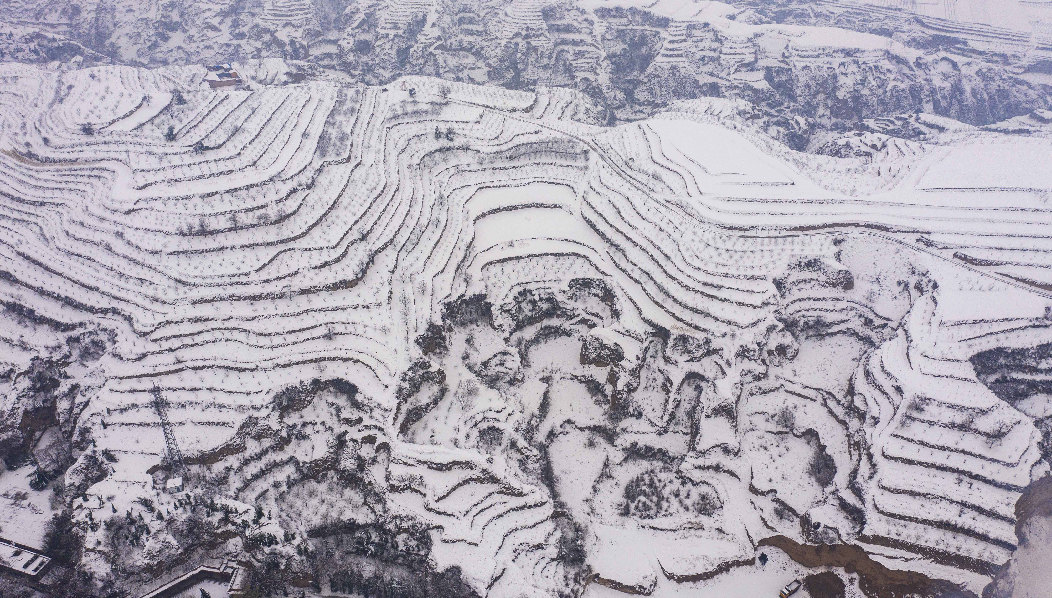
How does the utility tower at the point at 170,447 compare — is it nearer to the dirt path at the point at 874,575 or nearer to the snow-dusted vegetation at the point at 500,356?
the snow-dusted vegetation at the point at 500,356

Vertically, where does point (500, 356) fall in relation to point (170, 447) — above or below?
above

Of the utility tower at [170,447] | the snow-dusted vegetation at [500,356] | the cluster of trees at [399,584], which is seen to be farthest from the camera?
the utility tower at [170,447]

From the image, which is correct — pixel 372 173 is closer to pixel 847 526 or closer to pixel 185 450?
pixel 185 450

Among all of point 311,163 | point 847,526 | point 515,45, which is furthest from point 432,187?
point 515,45

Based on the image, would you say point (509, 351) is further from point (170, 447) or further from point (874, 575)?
point (874, 575)

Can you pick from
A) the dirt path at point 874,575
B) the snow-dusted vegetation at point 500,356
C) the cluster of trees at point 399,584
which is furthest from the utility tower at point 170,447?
the dirt path at point 874,575

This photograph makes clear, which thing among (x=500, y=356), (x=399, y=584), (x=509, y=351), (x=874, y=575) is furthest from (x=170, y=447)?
(x=874, y=575)
